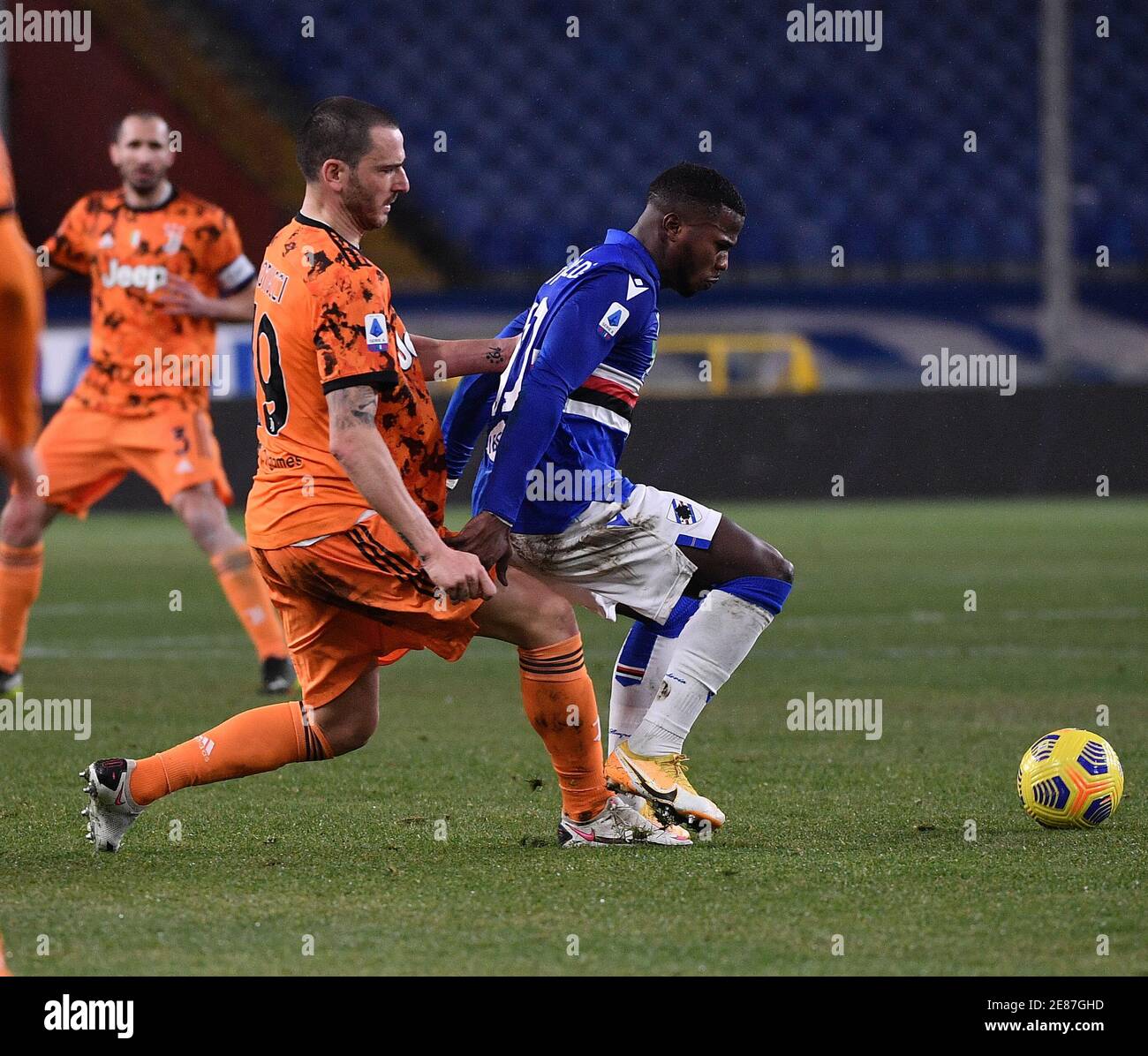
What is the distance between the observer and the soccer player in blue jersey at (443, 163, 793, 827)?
459cm

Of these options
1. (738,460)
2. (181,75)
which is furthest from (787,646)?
(181,75)

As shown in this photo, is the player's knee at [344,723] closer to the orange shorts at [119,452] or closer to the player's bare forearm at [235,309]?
the orange shorts at [119,452]

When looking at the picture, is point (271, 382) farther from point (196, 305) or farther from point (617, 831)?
point (196, 305)

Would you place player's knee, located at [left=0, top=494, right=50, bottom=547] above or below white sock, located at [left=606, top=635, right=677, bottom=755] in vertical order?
above

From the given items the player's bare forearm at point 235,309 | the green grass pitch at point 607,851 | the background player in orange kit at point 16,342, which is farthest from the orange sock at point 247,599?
the background player in orange kit at point 16,342

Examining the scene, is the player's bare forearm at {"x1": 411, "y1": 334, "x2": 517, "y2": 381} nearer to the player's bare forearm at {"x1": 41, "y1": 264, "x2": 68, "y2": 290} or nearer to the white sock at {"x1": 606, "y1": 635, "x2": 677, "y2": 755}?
the white sock at {"x1": 606, "y1": 635, "x2": 677, "y2": 755}

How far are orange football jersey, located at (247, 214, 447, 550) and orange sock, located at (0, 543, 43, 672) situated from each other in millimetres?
3326

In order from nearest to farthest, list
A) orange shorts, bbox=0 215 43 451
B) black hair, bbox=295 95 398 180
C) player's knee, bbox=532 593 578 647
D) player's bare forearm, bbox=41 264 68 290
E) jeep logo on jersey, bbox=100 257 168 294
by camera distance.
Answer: orange shorts, bbox=0 215 43 451 < black hair, bbox=295 95 398 180 < player's knee, bbox=532 593 578 647 < player's bare forearm, bbox=41 264 68 290 < jeep logo on jersey, bbox=100 257 168 294

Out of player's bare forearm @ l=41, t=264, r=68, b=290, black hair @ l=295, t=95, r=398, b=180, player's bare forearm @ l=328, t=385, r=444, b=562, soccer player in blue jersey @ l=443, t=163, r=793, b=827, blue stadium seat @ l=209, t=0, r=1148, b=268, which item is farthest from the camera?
blue stadium seat @ l=209, t=0, r=1148, b=268

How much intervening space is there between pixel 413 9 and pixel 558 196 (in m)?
3.44

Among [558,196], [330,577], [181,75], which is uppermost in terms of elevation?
[181,75]

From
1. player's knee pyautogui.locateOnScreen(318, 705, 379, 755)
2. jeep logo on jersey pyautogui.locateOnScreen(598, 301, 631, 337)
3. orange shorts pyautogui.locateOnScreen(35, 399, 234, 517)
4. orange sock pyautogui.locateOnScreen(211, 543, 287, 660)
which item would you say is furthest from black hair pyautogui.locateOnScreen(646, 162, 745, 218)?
orange sock pyautogui.locateOnScreen(211, 543, 287, 660)

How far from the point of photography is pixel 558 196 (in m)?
23.5
